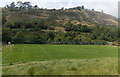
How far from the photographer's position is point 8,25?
3164 inches

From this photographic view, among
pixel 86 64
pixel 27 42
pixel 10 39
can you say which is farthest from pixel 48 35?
pixel 86 64

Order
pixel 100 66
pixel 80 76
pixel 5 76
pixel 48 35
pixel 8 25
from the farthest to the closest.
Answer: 1. pixel 8 25
2. pixel 48 35
3. pixel 100 66
4. pixel 5 76
5. pixel 80 76

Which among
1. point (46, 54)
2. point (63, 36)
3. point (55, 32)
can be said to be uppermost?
point (46, 54)

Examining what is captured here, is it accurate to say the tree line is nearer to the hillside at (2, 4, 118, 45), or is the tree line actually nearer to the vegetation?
the hillside at (2, 4, 118, 45)

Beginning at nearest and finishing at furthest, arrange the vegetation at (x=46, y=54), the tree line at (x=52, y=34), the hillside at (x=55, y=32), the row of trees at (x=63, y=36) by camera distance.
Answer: the vegetation at (x=46, y=54), the tree line at (x=52, y=34), the row of trees at (x=63, y=36), the hillside at (x=55, y=32)

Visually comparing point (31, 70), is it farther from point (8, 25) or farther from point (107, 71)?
point (8, 25)

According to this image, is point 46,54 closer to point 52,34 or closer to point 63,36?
point 63,36

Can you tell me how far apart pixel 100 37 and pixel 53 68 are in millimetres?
67371

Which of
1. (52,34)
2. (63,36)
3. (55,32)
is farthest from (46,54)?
(55,32)

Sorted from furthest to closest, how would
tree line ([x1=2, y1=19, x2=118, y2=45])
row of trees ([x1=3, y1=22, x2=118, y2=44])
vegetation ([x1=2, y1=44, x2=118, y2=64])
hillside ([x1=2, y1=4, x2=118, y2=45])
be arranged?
hillside ([x1=2, y1=4, x2=118, y2=45]), row of trees ([x1=3, y1=22, x2=118, y2=44]), tree line ([x1=2, y1=19, x2=118, y2=45]), vegetation ([x1=2, y1=44, x2=118, y2=64])

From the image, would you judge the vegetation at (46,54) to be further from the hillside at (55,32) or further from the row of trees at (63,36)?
the row of trees at (63,36)

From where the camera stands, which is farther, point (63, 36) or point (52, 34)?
point (52, 34)

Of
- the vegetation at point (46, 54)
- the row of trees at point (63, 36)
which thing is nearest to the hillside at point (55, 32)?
the row of trees at point (63, 36)

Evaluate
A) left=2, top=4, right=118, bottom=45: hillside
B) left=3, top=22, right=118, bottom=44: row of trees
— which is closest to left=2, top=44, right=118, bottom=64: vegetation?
left=2, top=4, right=118, bottom=45: hillside
